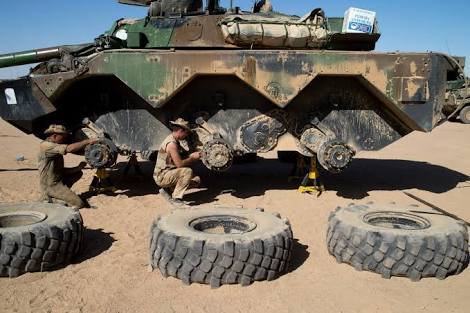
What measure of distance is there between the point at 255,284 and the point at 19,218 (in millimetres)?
2460

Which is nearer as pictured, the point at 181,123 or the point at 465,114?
the point at 181,123

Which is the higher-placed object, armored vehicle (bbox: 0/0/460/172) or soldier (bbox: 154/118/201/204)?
armored vehicle (bbox: 0/0/460/172)

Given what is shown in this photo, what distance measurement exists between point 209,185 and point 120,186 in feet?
4.73

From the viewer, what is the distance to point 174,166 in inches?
262

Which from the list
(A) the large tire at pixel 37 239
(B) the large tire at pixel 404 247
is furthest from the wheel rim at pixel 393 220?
(A) the large tire at pixel 37 239

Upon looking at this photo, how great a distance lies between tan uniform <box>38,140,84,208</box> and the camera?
6102mm

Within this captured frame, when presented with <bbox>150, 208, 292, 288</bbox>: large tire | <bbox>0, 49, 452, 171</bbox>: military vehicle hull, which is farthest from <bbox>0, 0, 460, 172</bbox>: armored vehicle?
<bbox>150, 208, 292, 288</bbox>: large tire

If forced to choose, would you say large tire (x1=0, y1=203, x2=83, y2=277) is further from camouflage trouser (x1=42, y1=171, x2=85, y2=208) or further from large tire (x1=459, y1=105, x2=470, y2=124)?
large tire (x1=459, y1=105, x2=470, y2=124)

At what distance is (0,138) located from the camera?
13953 mm

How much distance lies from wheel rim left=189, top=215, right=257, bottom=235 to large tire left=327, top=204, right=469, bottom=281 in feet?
2.99

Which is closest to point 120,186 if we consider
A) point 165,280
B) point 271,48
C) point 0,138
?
point 271,48

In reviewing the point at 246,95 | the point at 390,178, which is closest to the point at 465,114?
the point at 390,178

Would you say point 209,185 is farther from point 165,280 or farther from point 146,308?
point 146,308

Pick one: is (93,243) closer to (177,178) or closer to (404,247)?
(177,178)
